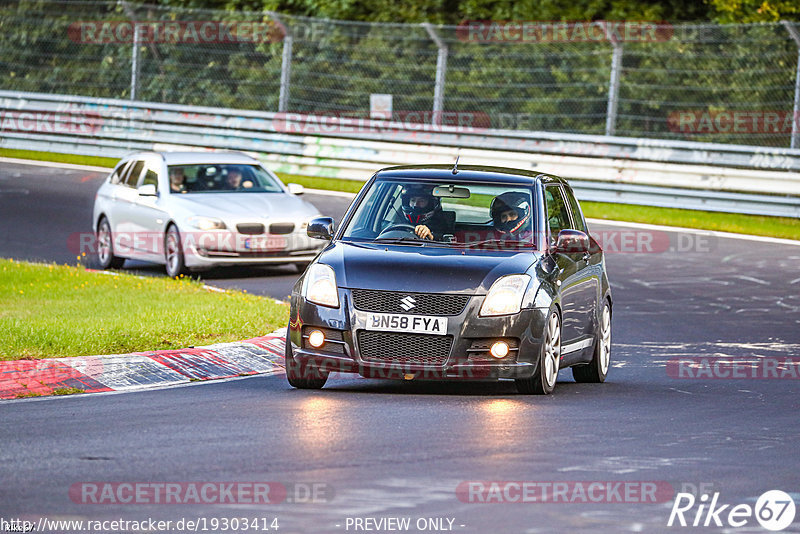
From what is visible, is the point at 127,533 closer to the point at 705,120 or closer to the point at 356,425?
the point at 356,425

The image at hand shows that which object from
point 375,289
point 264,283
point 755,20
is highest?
point 755,20

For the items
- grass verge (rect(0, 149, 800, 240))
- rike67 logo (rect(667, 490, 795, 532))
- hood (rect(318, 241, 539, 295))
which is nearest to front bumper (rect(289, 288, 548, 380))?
hood (rect(318, 241, 539, 295))

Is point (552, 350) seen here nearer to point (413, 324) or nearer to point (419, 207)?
point (413, 324)

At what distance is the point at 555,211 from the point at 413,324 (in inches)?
85.1

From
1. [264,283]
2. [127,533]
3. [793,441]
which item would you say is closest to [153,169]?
[264,283]

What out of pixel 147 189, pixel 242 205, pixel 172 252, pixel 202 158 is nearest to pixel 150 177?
pixel 202 158

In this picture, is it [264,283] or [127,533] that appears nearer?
[127,533]

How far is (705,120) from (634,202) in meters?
2.41

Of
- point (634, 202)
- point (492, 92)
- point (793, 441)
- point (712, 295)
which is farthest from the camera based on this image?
point (492, 92)

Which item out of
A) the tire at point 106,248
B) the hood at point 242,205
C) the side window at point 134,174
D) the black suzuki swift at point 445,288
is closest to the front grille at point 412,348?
the black suzuki swift at point 445,288

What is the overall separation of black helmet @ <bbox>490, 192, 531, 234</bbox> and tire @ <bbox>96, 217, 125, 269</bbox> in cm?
954

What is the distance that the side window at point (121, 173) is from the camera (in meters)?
20.8

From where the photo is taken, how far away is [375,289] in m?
10.3

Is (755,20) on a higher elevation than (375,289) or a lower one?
higher
